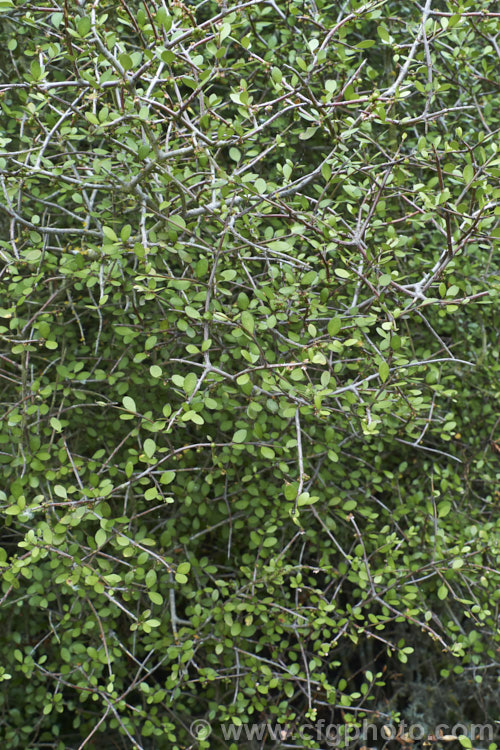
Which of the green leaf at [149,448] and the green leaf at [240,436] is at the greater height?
the green leaf at [149,448]

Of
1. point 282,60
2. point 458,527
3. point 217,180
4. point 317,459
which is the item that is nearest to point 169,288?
point 217,180

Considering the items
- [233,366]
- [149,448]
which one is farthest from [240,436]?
[233,366]

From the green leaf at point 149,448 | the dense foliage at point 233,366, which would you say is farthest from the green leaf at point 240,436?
the green leaf at point 149,448

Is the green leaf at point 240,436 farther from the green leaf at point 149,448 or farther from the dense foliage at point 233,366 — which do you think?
the green leaf at point 149,448

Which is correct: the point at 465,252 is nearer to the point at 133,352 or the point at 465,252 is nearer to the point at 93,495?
the point at 133,352

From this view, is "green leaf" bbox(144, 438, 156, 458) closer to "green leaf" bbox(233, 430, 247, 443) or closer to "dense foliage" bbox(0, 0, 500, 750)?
"dense foliage" bbox(0, 0, 500, 750)

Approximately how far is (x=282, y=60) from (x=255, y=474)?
5.05ft

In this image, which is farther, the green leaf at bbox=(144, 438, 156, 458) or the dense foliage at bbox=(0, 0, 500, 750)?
the dense foliage at bbox=(0, 0, 500, 750)

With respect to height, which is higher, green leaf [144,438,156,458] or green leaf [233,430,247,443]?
green leaf [144,438,156,458]

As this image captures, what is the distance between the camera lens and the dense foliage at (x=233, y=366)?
73.5 inches

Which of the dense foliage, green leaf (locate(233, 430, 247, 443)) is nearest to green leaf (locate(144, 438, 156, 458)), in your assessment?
the dense foliage

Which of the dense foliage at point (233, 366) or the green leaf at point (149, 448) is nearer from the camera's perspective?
the green leaf at point (149, 448)

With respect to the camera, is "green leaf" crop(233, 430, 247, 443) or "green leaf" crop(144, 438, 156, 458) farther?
"green leaf" crop(233, 430, 247, 443)

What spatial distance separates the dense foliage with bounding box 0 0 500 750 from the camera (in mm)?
1866
